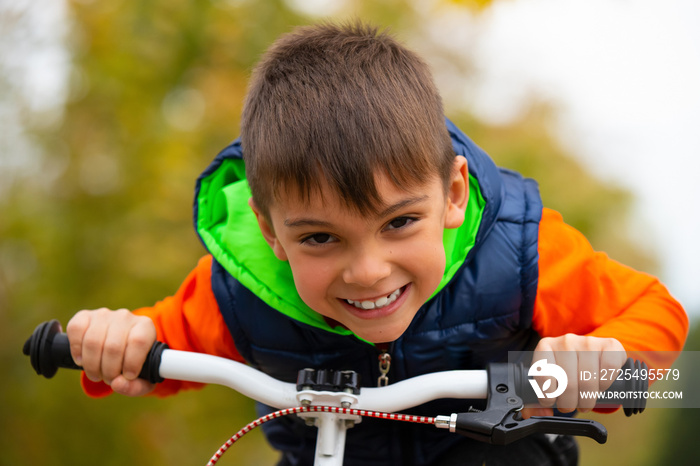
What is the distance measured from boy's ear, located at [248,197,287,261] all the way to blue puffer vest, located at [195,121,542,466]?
183 millimetres

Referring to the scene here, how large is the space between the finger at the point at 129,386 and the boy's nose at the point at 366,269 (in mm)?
591

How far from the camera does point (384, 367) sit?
5.89 ft

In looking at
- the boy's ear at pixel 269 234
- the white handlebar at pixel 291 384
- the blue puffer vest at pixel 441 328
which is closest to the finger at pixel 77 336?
the white handlebar at pixel 291 384

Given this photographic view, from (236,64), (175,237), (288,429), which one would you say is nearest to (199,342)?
(288,429)

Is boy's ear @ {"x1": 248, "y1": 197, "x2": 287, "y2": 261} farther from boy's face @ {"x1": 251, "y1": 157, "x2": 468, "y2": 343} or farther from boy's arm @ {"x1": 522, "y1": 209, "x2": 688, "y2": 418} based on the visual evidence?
boy's arm @ {"x1": 522, "y1": 209, "x2": 688, "y2": 418}

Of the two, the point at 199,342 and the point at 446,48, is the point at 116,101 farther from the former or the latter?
the point at 199,342

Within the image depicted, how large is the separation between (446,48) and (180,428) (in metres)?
3.01

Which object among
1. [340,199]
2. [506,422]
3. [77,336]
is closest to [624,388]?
[506,422]

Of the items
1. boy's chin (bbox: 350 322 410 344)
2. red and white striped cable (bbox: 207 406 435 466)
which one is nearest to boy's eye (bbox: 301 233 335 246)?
boy's chin (bbox: 350 322 410 344)

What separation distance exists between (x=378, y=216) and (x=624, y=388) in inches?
22.4

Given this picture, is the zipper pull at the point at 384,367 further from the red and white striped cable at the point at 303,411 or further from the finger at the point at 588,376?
the finger at the point at 588,376

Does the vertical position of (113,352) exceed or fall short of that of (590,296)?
it falls short

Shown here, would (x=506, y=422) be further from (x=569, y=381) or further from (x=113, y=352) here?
(x=113, y=352)

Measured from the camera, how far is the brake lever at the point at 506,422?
1288 millimetres
